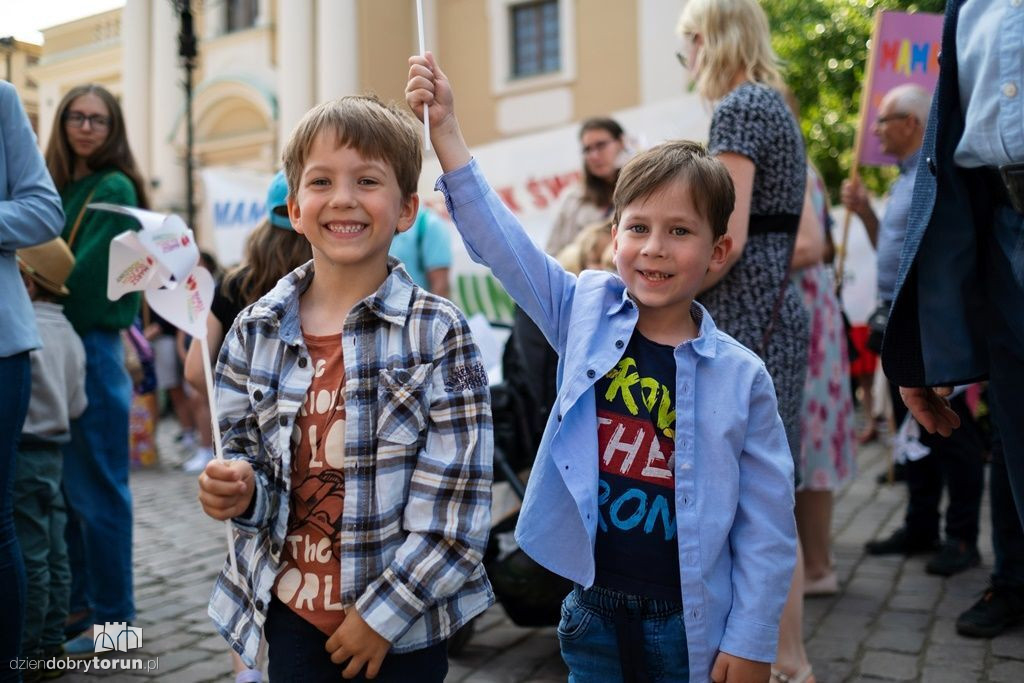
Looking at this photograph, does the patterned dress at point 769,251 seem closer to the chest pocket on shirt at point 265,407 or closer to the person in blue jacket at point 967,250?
the person in blue jacket at point 967,250

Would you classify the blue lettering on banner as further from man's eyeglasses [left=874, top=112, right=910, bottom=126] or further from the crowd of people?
the crowd of people

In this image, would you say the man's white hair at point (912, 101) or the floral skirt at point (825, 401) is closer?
the floral skirt at point (825, 401)

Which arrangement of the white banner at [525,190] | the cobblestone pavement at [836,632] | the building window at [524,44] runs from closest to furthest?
the cobblestone pavement at [836,632] → the white banner at [525,190] → the building window at [524,44]

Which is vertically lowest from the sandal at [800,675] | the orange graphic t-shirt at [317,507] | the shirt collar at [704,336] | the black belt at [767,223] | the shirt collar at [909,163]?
the sandal at [800,675]

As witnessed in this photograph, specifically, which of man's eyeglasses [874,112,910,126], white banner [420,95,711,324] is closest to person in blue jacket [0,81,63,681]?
man's eyeglasses [874,112,910,126]

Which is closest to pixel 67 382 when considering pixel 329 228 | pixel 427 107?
pixel 329 228

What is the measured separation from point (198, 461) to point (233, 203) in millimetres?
2340

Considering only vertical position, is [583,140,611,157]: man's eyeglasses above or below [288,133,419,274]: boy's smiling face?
above

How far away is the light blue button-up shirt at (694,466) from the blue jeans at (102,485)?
7.44 feet

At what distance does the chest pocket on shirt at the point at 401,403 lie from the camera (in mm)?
1909

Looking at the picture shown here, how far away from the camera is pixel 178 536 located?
5773 millimetres

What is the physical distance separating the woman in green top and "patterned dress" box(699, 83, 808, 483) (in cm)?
219

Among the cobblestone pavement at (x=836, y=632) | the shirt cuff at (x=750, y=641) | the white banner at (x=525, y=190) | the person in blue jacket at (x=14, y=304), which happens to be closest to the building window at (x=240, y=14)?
the white banner at (x=525, y=190)

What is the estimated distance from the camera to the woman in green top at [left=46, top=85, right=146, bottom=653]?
3.66 m
